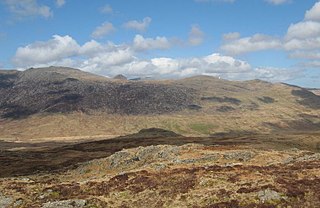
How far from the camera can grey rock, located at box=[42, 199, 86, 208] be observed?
39906 mm

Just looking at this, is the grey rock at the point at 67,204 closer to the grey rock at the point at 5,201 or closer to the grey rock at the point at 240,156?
the grey rock at the point at 5,201

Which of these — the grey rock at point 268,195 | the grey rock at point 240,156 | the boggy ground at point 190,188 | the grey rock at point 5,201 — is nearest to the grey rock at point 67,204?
the boggy ground at point 190,188

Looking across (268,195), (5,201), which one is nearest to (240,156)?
(268,195)

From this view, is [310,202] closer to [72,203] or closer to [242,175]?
[242,175]

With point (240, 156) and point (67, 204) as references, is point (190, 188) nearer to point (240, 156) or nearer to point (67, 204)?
point (67, 204)

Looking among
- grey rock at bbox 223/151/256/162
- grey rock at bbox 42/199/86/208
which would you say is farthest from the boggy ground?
grey rock at bbox 223/151/256/162

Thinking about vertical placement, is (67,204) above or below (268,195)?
below

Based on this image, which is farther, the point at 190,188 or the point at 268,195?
the point at 190,188

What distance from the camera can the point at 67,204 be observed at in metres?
40.1

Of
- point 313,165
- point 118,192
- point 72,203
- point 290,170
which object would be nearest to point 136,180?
point 118,192

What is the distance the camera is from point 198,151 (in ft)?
230

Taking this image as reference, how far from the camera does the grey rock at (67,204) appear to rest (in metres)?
39.9

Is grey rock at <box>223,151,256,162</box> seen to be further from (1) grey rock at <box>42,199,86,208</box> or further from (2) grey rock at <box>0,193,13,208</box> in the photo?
(2) grey rock at <box>0,193,13,208</box>

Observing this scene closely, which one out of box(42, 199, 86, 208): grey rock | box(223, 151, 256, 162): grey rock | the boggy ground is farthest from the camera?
box(223, 151, 256, 162): grey rock
